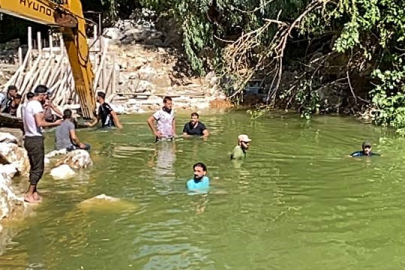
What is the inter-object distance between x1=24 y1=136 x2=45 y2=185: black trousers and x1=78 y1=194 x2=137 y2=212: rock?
0.79 meters

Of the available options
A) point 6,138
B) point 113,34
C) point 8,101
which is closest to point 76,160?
point 6,138

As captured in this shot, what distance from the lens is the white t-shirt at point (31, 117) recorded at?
9.62 m

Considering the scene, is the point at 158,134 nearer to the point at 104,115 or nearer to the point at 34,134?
the point at 104,115

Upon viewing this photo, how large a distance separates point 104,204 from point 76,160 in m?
3.18

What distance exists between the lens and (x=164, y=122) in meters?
16.1

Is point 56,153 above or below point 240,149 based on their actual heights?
below

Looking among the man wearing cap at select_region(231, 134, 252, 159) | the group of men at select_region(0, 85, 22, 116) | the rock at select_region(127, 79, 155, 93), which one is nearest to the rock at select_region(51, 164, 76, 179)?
the man wearing cap at select_region(231, 134, 252, 159)

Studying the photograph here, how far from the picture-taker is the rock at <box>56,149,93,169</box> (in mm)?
12698

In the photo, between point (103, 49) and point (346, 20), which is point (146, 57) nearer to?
point (103, 49)

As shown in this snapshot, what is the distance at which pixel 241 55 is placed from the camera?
20719 millimetres

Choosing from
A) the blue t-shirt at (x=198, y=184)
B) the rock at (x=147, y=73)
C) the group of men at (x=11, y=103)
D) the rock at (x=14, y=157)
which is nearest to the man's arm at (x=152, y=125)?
the group of men at (x=11, y=103)

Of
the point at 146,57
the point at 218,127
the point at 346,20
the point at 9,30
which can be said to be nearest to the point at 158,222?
the point at 218,127

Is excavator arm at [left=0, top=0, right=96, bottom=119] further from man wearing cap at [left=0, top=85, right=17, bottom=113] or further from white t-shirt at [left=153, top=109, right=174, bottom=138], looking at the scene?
white t-shirt at [left=153, top=109, right=174, bottom=138]

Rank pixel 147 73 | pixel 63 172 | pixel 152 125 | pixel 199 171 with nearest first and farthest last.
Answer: pixel 199 171, pixel 63 172, pixel 152 125, pixel 147 73
